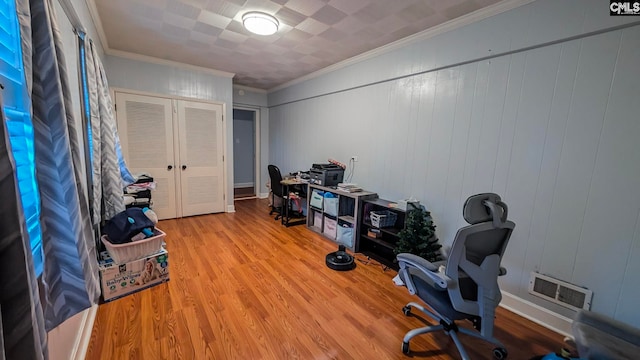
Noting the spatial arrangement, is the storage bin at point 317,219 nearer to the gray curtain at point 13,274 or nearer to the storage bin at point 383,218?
the storage bin at point 383,218

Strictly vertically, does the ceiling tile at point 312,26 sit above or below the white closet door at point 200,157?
above

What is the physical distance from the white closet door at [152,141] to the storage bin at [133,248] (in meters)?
2.04

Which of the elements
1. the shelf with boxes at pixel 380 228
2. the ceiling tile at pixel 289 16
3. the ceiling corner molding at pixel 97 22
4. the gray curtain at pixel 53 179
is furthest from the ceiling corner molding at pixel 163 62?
the shelf with boxes at pixel 380 228

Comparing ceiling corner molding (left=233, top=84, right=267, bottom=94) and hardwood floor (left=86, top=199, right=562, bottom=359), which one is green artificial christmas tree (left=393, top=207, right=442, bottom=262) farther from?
ceiling corner molding (left=233, top=84, right=267, bottom=94)

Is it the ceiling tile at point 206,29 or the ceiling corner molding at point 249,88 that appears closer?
the ceiling tile at point 206,29

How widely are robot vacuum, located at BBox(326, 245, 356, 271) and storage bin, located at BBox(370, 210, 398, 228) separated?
50cm

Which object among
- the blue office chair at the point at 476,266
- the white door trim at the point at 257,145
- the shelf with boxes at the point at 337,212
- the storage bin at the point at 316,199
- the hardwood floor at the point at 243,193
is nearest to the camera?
the blue office chair at the point at 476,266

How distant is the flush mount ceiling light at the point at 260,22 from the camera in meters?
2.39

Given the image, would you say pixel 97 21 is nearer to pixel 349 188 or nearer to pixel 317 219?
pixel 349 188

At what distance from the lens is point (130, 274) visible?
2201 millimetres

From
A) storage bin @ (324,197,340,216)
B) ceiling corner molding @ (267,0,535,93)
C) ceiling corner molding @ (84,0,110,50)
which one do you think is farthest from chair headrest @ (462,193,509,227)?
ceiling corner molding @ (84,0,110,50)

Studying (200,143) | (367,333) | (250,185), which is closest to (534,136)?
(367,333)

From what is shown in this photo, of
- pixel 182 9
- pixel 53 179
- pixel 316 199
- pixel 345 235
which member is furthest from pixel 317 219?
pixel 53 179

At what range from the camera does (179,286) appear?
2.34m
